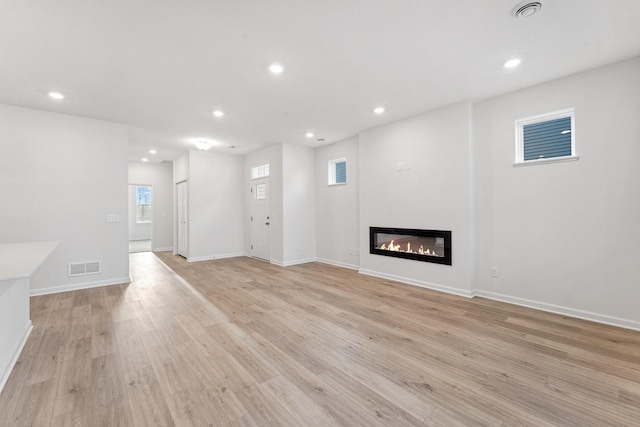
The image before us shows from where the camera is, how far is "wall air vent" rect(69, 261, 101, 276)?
429cm

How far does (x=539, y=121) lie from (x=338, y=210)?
3.71 m

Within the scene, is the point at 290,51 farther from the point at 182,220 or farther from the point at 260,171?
the point at 182,220

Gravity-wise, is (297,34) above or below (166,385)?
above

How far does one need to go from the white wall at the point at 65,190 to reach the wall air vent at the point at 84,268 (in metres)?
0.06

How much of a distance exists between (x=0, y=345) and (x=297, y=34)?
131 inches

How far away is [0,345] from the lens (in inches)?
78.2

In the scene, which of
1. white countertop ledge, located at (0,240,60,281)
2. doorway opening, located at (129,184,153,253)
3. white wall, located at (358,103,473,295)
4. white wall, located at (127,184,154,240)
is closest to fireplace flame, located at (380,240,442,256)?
white wall, located at (358,103,473,295)

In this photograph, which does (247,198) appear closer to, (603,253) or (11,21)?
(11,21)

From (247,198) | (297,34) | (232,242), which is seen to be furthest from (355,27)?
(232,242)

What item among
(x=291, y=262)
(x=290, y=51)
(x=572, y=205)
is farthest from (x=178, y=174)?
(x=572, y=205)

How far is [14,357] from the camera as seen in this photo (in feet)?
7.38

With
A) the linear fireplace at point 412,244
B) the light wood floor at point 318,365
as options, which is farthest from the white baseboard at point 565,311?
the linear fireplace at point 412,244

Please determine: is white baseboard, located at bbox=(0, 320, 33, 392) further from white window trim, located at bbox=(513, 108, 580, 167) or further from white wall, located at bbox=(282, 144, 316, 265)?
white window trim, located at bbox=(513, 108, 580, 167)

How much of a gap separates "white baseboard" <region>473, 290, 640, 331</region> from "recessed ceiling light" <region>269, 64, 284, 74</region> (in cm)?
391
